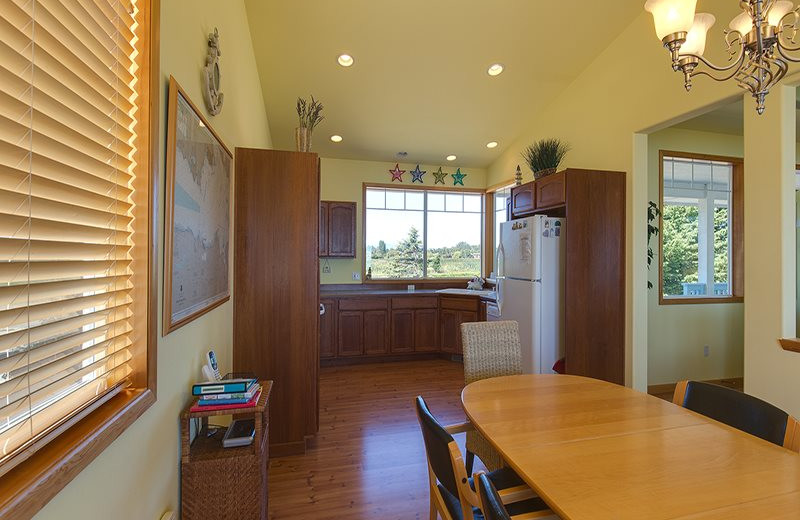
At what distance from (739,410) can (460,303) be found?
135 inches

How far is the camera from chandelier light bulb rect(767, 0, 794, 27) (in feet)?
4.74

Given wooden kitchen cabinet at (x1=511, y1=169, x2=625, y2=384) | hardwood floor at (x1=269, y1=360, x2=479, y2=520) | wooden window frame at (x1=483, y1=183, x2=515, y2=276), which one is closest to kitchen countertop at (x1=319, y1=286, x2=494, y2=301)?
wooden window frame at (x1=483, y1=183, x2=515, y2=276)

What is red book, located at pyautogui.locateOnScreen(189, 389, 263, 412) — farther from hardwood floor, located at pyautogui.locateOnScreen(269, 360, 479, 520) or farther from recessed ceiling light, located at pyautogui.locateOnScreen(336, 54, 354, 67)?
recessed ceiling light, located at pyautogui.locateOnScreen(336, 54, 354, 67)

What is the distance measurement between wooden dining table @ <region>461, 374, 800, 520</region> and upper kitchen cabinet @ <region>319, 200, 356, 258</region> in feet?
11.8

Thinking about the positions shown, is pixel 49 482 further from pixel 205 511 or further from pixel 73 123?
pixel 205 511

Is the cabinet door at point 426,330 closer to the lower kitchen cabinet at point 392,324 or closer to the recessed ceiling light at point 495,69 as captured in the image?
the lower kitchen cabinet at point 392,324

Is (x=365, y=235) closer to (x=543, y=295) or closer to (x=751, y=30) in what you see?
(x=543, y=295)

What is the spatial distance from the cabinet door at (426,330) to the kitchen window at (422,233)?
0.72 m

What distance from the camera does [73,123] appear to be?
823 millimetres

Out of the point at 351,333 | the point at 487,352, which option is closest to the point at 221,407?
the point at 487,352

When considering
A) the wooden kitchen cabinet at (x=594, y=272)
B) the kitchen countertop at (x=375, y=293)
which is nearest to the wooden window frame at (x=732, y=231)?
the wooden kitchen cabinet at (x=594, y=272)

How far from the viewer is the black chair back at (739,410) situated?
1.33m

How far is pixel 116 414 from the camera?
3.10 feet

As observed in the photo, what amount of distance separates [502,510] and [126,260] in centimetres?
120
